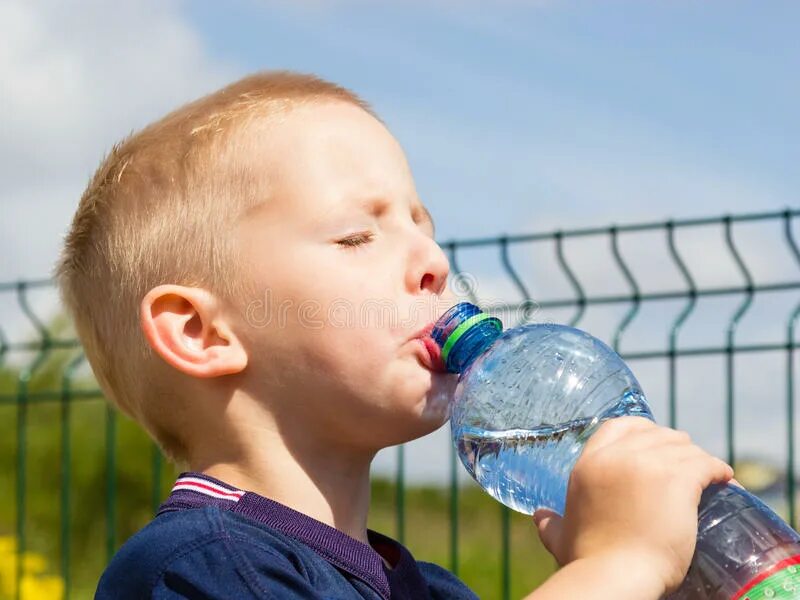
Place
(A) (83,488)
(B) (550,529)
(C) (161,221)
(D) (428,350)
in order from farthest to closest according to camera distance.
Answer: (A) (83,488) → (C) (161,221) → (D) (428,350) → (B) (550,529)

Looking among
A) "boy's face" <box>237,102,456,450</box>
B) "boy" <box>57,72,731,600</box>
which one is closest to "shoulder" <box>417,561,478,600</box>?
"boy" <box>57,72,731,600</box>

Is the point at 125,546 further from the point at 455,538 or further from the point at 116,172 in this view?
the point at 455,538

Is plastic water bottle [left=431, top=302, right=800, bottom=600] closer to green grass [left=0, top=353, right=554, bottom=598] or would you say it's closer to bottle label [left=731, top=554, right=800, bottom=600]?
bottle label [left=731, top=554, right=800, bottom=600]

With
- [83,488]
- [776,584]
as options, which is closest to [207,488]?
[776,584]

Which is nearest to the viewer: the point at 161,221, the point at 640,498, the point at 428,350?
the point at 640,498

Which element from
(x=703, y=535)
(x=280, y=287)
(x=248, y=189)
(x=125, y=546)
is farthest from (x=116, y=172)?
(x=703, y=535)

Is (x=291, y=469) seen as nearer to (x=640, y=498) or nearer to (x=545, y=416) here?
(x=545, y=416)

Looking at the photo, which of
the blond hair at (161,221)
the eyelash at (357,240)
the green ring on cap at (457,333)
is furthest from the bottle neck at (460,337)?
the blond hair at (161,221)

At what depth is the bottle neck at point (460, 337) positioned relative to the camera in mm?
2252

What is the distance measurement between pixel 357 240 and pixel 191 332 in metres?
0.37

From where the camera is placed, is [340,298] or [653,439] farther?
[340,298]

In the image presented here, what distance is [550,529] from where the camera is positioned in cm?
216

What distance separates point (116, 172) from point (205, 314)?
418mm

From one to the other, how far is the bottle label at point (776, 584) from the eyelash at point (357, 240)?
0.91 m
